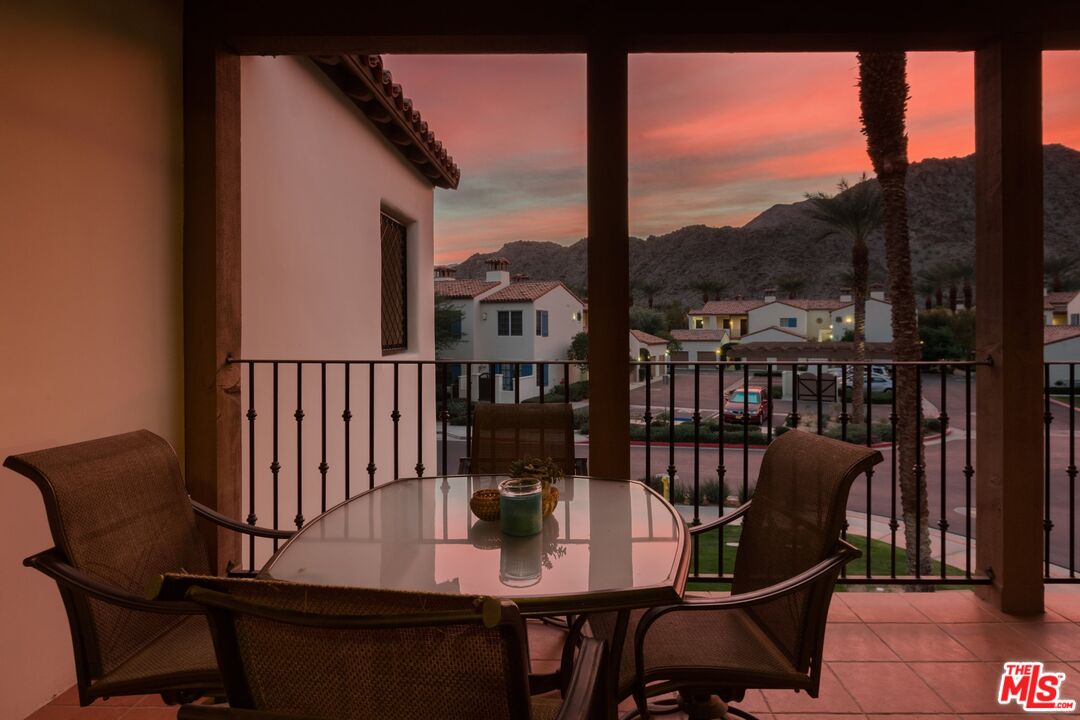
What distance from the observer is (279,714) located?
0.72m

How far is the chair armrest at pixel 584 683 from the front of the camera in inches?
34.6

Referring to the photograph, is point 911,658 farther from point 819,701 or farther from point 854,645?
point 819,701

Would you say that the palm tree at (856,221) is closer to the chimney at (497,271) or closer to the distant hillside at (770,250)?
the distant hillside at (770,250)

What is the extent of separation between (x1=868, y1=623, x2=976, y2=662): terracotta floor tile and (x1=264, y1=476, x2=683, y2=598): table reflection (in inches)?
50.7

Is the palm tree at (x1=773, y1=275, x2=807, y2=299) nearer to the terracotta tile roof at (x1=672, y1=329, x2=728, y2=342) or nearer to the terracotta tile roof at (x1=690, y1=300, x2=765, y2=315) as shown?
the terracotta tile roof at (x1=690, y1=300, x2=765, y2=315)

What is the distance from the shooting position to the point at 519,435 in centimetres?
231

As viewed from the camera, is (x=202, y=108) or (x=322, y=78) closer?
(x=202, y=108)

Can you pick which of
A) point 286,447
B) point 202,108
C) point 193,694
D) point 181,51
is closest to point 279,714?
point 193,694

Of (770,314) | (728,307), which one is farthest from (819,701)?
(728,307)

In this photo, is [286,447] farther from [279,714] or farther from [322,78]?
[279,714]

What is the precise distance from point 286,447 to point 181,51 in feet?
7.43

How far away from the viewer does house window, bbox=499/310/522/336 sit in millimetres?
17188

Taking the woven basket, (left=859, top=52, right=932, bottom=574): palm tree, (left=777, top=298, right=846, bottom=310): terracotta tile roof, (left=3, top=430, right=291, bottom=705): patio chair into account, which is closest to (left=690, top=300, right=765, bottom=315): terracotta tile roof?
(left=777, top=298, right=846, bottom=310): terracotta tile roof

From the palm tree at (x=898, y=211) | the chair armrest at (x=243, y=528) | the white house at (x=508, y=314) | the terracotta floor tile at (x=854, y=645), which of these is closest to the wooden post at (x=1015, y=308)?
the terracotta floor tile at (x=854, y=645)
